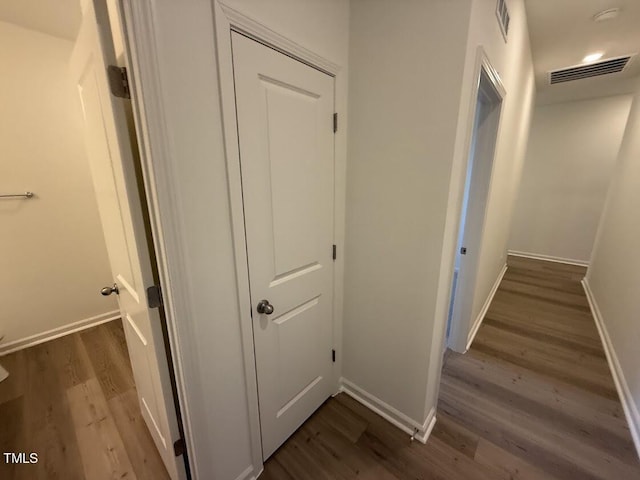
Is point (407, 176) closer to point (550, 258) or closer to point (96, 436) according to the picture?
point (96, 436)

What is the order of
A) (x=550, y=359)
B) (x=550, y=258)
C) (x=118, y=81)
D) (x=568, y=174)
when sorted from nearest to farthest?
1. (x=118, y=81)
2. (x=550, y=359)
3. (x=568, y=174)
4. (x=550, y=258)

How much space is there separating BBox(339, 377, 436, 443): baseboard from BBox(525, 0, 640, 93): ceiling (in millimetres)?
3081

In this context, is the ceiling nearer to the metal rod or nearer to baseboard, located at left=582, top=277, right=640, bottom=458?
baseboard, located at left=582, top=277, right=640, bottom=458

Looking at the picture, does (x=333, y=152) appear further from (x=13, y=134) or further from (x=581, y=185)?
(x=581, y=185)

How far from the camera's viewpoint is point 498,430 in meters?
1.50

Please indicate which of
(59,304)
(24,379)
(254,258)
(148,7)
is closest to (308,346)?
(254,258)

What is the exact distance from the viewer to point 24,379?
186cm

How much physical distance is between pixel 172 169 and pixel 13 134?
237 cm

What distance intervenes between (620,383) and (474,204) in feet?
5.40

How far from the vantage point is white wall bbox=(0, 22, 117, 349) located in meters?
1.95

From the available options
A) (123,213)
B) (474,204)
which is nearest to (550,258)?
(474,204)

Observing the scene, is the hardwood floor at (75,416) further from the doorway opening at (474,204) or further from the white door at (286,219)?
the doorway opening at (474,204)

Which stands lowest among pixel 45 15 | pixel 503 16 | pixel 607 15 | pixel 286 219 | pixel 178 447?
pixel 178 447

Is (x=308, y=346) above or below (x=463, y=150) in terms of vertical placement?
below
